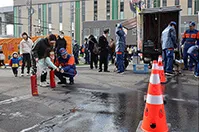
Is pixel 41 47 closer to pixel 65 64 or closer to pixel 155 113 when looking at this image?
pixel 65 64

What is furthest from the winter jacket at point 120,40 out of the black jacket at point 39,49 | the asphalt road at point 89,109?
the black jacket at point 39,49

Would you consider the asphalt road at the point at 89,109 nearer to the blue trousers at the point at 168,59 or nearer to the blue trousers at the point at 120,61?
the blue trousers at the point at 168,59

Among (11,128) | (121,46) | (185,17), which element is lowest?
(11,128)

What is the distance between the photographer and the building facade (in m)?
60.9

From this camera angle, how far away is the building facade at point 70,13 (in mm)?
60875

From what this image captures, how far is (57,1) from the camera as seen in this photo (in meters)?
70.2

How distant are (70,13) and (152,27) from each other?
57.4m

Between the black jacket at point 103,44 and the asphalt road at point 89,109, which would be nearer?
the asphalt road at point 89,109

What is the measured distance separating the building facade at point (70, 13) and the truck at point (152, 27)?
4292cm

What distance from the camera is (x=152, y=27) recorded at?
1259cm

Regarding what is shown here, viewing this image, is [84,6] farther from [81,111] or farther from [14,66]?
[81,111]

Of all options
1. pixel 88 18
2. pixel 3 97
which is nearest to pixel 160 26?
pixel 3 97

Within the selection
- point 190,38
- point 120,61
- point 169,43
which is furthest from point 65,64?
point 190,38

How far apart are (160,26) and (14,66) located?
23.7 feet
